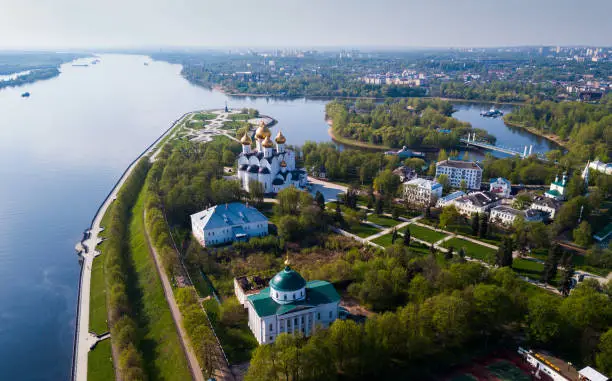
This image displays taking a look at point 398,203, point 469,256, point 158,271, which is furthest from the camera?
point 398,203

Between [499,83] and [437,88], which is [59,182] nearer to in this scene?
[437,88]

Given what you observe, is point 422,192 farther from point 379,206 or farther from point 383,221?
point 383,221

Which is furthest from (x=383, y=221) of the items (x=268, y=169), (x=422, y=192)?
(x=268, y=169)

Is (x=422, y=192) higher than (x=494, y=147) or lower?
higher

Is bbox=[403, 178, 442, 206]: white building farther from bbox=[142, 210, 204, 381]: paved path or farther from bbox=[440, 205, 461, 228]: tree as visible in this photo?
bbox=[142, 210, 204, 381]: paved path

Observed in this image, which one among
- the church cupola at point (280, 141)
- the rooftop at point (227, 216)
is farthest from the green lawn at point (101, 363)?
the church cupola at point (280, 141)

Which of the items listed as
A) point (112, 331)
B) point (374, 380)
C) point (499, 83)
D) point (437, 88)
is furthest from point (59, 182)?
point (499, 83)
